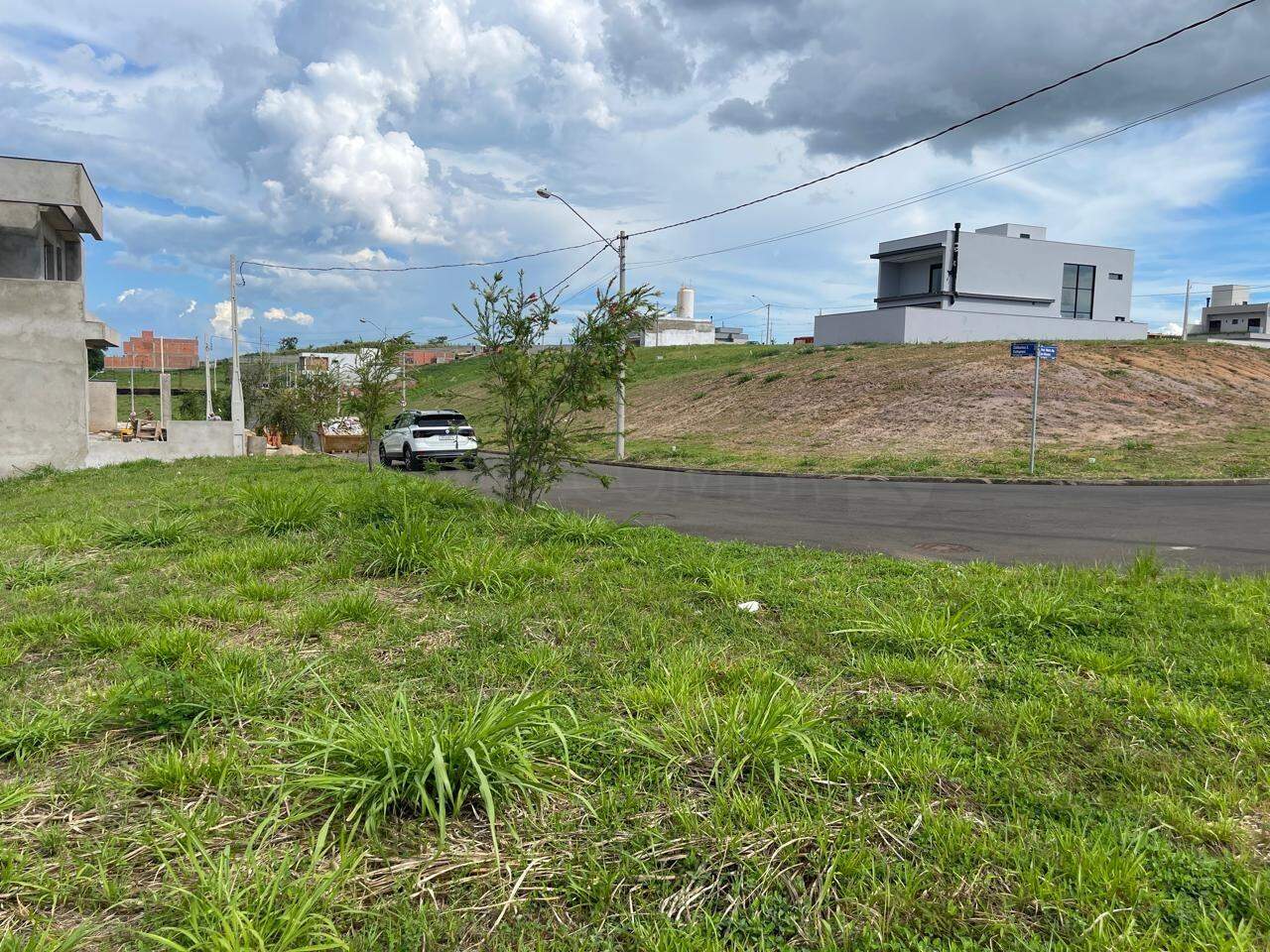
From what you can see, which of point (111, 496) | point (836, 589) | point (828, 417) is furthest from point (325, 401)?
point (836, 589)

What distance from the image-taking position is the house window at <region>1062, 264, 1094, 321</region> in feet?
171

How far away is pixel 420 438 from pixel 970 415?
1791 centimetres

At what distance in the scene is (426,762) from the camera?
299cm

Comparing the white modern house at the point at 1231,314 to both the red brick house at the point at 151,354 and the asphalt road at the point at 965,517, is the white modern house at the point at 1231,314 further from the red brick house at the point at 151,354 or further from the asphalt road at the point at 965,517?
the red brick house at the point at 151,354

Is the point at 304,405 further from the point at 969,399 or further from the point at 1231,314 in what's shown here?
the point at 1231,314

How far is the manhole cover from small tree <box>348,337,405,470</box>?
50.0 feet

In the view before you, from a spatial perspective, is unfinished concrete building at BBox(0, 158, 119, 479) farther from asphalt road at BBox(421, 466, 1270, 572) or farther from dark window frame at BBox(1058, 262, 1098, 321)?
dark window frame at BBox(1058, 262, 1098, 321)

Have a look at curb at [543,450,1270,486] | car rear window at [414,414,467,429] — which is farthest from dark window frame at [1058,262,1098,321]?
car rear window at [414,414,467,429]

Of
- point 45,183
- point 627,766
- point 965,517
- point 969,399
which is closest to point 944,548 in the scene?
point 965,517

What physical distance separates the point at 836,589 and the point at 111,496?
1048 cm

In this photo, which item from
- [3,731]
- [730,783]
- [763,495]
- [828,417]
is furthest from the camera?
[828,417]

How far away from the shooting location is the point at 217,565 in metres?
6.31

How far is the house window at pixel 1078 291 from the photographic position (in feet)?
171

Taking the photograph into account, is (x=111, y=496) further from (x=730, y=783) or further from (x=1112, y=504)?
(x=1112, y=504)
